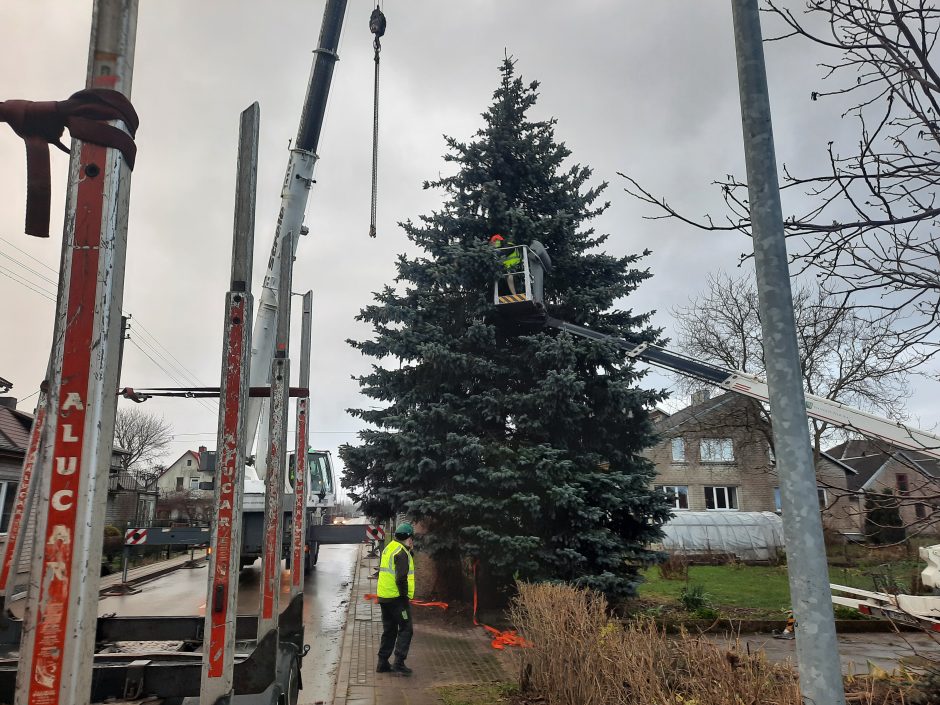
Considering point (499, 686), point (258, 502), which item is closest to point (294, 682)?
point (499, 686)

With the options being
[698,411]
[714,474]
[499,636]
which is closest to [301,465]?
[499,636]

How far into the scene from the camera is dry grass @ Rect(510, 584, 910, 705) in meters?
3.60

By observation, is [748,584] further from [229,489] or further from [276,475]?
[229,489]

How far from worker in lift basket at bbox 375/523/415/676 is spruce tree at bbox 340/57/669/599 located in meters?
2.61

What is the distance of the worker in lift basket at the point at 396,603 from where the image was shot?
318 inches

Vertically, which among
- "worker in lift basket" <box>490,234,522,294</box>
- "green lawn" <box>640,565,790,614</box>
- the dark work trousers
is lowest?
"green lawn" <box>640,565,790,614</box>

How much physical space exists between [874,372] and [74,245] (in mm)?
4613

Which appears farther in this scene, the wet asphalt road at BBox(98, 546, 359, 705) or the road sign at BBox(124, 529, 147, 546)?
the road sign at BBox(124, 529, 147, 546)

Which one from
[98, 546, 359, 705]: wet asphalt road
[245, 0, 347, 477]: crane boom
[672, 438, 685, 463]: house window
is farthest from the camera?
[672, 438, 685, 463]: house window

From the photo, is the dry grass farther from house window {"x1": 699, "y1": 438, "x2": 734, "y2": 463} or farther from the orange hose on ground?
house window {"x1": 699, "y1": 438, "x2": 734, "y2": 463}

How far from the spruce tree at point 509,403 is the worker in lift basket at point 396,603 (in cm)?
261

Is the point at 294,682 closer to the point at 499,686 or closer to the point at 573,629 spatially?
the point at 573,629

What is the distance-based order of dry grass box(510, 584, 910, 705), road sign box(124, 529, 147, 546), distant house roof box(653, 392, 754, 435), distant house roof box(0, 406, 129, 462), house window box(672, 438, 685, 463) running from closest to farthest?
dry grass box(510, 584, 910, 705), road sign box(124, 529, 147, 546), distant house roof box(0, 406, 129, 462), distant house roof box(653, 392, 754, 435), house window box(672, 438, 685, 463)

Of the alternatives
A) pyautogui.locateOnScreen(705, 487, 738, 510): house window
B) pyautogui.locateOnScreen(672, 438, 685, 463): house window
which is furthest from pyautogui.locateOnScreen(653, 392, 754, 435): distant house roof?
pyautogui.locateOnScreen(705, 487, 738, 510): house window
